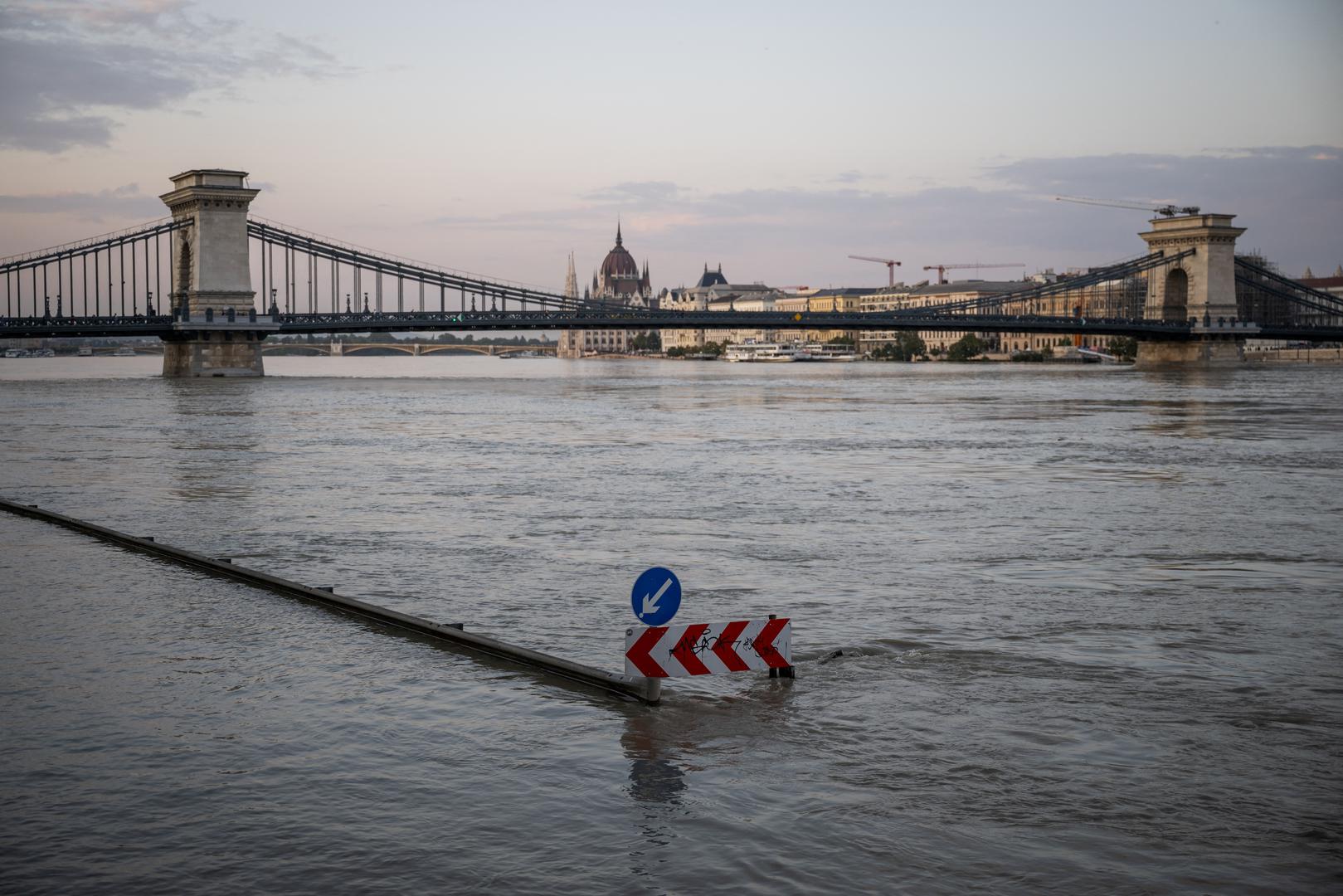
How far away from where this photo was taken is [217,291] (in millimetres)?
97312

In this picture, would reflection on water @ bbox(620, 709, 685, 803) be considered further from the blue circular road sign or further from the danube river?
the blue circular road sign

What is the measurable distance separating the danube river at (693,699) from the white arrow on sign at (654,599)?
2.55 ft

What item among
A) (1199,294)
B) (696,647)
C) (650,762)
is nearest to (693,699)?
(696,647)

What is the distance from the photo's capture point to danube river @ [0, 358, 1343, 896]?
23.5 feet

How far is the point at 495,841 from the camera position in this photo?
7.30 metres

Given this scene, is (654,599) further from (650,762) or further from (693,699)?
(693,699)

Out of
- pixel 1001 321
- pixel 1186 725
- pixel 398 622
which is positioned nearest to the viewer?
pixel 1186 725

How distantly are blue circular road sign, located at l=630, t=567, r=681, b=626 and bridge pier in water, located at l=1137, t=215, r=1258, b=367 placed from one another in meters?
130

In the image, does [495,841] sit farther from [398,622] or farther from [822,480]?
[822,480]

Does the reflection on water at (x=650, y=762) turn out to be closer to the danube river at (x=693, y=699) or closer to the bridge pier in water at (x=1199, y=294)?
the danube river at (x=693, y=699)

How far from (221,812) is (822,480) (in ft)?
66.2

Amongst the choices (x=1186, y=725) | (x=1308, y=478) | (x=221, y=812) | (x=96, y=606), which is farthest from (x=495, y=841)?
(x=1308, y=478)

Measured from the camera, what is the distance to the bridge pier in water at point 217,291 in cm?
9694

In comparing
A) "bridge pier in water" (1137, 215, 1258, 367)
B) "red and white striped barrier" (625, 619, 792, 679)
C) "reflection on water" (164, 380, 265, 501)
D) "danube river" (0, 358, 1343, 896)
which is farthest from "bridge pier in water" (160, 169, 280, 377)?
"red and white striped barrier" (625, 619, 792, 679)
